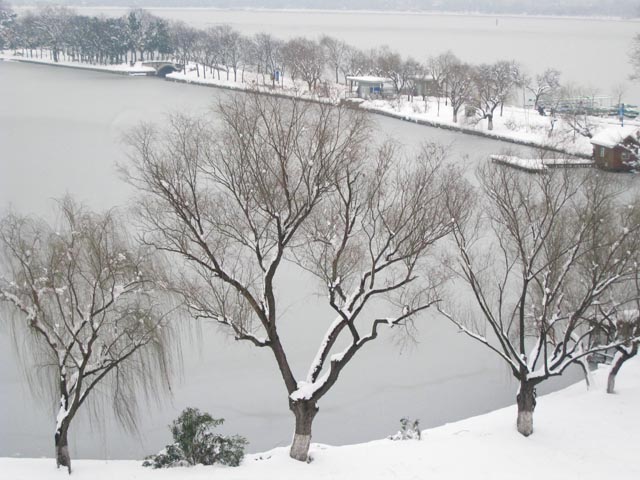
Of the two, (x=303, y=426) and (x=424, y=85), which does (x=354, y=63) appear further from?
(x=303, y=426)

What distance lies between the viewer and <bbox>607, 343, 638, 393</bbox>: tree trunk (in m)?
6.11

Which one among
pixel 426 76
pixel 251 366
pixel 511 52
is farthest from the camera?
pixel 511 52

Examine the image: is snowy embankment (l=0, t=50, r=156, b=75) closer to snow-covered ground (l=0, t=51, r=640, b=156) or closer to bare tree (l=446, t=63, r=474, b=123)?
snow-covered ground (l=0, t=51, r=640, b=156)

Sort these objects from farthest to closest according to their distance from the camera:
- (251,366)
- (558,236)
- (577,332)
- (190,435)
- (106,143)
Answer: (106,143) → (577,332) → (251,366) → (558,236) → (190,435)

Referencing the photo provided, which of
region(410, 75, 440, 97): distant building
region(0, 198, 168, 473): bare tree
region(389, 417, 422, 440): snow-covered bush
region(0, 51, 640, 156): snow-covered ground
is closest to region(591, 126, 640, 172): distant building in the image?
region(0, 51, 640, 156): snow-covered ground

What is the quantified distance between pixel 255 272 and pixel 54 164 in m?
7.22

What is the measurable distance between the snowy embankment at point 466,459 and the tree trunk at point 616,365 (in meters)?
0.39

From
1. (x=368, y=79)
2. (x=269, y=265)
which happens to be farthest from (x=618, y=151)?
(x=368, y=79)

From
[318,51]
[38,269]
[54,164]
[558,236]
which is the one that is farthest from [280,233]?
[318,51]

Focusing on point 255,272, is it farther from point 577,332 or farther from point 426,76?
point 426,76

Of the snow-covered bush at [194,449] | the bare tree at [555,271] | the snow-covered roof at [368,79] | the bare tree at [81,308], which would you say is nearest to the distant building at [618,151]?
the bare tree at [555,271]

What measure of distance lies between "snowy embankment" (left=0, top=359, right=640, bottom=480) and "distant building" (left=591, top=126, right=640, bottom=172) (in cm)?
947

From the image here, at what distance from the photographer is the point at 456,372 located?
274 inches

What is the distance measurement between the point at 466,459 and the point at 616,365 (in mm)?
2032
